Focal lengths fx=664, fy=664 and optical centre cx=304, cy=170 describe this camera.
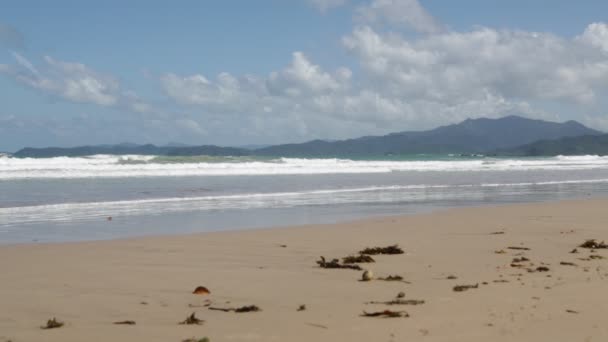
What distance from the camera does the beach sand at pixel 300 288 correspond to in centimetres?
483

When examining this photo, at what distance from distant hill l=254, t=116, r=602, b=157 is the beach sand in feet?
327

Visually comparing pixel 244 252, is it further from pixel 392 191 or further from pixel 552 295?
pixel 392 191

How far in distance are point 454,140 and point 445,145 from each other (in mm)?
17922

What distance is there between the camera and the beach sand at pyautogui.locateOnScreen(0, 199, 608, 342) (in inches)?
190

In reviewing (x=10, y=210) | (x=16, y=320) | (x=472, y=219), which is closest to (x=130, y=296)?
(x=16, y=320)

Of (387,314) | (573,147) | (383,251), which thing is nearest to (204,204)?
(383,251)

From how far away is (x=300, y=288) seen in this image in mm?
6480

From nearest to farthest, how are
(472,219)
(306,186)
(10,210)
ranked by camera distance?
(472,219) → (10,210) → (306,186)

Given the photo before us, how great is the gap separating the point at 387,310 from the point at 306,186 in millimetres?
19578

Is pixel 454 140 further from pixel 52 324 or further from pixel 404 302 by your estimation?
pixel 52 324

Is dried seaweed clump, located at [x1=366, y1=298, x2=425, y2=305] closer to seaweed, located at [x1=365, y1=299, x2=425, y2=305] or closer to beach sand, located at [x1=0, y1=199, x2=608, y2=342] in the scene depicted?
seaweed, located at [x1=365, y1=299, x2=425, y2=305]

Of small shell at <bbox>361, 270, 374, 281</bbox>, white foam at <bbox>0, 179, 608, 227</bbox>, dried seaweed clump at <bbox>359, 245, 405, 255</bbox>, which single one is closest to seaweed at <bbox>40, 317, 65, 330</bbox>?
small shell at <bbox>361, 270, 374, 281</bbox>

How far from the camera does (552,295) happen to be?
5.88 metres

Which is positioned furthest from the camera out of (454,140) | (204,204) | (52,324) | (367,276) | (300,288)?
(454,140)
